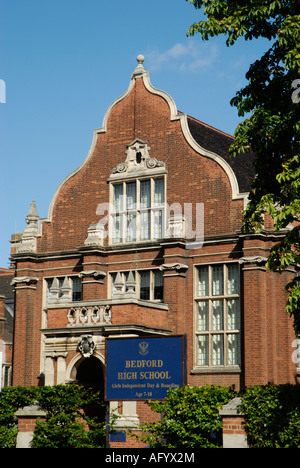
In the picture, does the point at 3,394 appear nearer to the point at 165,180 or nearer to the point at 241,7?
the point at 165,180

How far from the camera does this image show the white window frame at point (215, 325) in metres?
27.4

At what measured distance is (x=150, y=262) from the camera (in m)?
29.5

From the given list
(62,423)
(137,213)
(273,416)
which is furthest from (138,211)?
(273,416)

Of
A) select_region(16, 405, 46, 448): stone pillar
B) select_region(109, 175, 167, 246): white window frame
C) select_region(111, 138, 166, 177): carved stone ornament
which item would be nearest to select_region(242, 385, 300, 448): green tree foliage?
select_region(16, 405, 46, 448): stone pillar

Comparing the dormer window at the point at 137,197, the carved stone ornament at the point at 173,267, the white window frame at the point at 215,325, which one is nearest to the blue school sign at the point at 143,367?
the white window frame at the point at 215,325

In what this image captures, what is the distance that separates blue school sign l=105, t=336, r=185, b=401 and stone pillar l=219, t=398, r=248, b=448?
15.2ft

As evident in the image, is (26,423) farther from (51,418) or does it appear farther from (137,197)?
(137,197)

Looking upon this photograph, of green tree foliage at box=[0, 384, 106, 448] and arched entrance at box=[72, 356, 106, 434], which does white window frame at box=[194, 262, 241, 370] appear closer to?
arched entrance at box=[72, 356, 106, 434]

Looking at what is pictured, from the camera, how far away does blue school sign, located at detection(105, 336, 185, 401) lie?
2181 centimetres

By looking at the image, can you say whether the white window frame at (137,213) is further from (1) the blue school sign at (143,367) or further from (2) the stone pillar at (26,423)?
(2) the stone pillar at (26,423)

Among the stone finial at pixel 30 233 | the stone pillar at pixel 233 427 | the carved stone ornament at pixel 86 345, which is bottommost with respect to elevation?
the stone pillar at pixel 233 427

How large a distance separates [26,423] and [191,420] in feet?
19.4

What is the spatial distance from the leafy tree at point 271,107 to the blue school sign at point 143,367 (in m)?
5.39

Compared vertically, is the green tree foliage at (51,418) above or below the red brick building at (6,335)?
below
